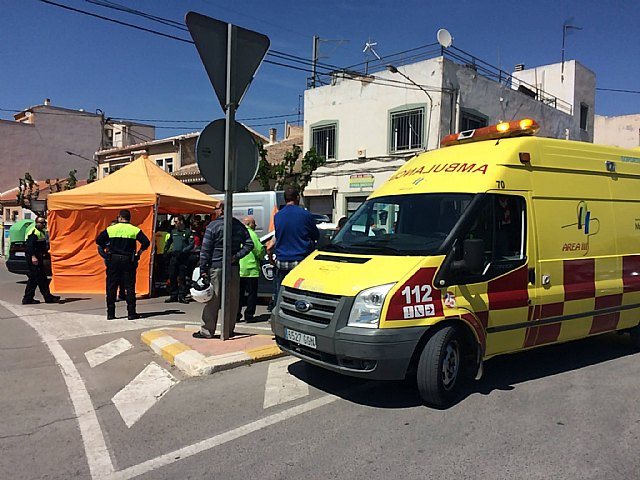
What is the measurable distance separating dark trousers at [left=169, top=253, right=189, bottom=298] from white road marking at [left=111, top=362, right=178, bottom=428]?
17.0ft

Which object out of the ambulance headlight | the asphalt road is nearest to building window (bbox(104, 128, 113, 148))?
the asphalt road

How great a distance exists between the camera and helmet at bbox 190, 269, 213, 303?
6617 mm

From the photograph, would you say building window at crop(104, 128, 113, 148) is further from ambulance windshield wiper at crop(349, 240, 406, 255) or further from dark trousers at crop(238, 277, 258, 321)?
ambulance windshield wiper at crop(349, 240, 406, 255)

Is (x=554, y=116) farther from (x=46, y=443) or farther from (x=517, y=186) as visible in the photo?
(x=46, y=443)

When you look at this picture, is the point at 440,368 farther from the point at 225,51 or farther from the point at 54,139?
the point at 54,139

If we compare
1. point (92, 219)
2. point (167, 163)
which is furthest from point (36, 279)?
point (167, 163)

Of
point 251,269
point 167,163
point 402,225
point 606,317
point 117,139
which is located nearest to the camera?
point 402,225

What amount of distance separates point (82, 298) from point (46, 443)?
801 cm

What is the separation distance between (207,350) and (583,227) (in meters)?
4.47

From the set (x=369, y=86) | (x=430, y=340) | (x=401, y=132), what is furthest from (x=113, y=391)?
(x=369, y=86)

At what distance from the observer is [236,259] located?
683cm

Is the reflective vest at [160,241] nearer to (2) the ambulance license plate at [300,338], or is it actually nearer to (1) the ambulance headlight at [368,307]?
(2) the ambulance license plate at [300,338]

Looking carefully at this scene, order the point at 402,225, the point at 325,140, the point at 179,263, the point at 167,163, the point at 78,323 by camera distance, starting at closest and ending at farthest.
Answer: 1. the point at 402,225
2. the point at 78,323
3. the point at 179,263
4. the point at 325,140
5. the point at 167,163

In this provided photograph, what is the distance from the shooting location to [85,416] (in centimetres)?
461
